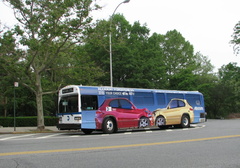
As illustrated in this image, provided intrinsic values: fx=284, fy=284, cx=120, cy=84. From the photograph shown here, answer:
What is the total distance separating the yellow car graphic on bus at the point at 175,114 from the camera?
63.8ft

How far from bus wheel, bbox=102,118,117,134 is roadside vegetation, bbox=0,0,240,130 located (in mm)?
5926

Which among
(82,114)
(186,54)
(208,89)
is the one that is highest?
(186,54)

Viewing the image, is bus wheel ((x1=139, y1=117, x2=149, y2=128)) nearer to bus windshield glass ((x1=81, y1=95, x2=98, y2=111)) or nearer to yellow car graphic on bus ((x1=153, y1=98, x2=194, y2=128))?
yellow car graphic on bus ((x1=153, y1=98, x2=194, y2=128))

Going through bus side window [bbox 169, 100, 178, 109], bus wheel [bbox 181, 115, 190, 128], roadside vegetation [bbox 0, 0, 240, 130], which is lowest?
bus wheel [bbox 181, 115, 190, 128]

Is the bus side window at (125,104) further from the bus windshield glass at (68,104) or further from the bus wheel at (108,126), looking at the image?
the bus windshield glass at (68,104)

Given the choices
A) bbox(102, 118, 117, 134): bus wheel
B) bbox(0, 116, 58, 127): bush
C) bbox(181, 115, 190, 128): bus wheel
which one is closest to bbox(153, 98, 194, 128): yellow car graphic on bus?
bbox(181, 115, 190, 128): bus wheel

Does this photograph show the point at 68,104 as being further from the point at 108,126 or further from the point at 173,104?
the point at 173,104

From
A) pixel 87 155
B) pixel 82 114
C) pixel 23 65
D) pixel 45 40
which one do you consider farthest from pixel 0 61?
pixel 87 155

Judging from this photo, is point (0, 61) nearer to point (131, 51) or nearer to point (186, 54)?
point (131, 51)

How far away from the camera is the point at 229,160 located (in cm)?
727

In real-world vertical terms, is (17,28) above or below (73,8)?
below

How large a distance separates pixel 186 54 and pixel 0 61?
42250 millimetres

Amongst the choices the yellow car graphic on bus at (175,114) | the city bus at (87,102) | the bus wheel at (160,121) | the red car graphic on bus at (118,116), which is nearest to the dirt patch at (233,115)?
the yellow car graphic on bus at (175,114)

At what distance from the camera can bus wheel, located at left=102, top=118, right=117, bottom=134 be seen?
16.3 m
